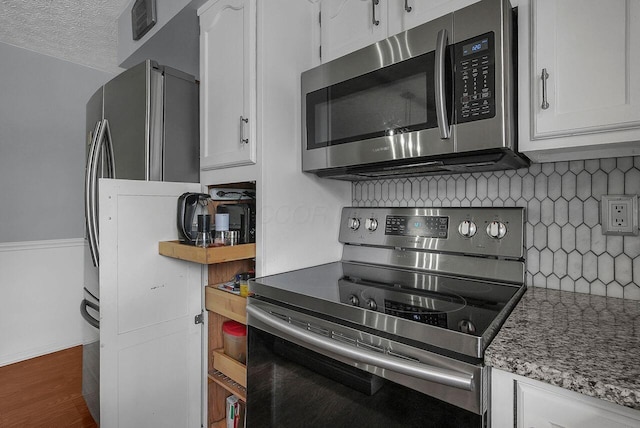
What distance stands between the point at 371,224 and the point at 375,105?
58 centimetres

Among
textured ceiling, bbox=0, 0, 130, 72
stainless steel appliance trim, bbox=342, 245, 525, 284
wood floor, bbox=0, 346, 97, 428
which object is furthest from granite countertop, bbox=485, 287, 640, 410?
textured ceiling, bbox=0, 0, 130, 72

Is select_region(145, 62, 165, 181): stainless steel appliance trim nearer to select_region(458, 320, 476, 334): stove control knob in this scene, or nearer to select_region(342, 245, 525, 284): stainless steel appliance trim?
select_region(342, 245, 525, 284): stainless steel appliance trim

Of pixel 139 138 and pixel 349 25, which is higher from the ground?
pixel 349 25

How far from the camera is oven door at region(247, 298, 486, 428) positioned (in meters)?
0.72

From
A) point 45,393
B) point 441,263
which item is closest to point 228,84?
point 441,263

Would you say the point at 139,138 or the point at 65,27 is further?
the point at 65,27

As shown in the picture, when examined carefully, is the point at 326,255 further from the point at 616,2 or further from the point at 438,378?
the point at 616,2

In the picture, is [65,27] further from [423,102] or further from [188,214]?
[423,102]

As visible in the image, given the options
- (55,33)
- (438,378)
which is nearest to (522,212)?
(438,378)

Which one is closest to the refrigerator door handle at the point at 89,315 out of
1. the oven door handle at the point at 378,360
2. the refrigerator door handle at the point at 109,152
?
the refrigerator door handle at the point at 109,152

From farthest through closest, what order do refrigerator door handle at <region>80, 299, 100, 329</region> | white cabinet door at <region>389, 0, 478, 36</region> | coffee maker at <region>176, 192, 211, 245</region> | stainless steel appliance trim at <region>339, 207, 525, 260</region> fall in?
1. refrigerator door handle at <region>80, 299, 100, 329</region>
2. coffee maker at <region>176, 192, 211, 245</region>
3. stainless steel appliance trim at <region>339, 207, 525, 260</region>
4. white cabinet door at <region>389, 0, 478, 36</region>

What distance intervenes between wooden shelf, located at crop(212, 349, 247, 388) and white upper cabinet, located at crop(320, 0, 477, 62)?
1.37m

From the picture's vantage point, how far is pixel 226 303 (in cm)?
142

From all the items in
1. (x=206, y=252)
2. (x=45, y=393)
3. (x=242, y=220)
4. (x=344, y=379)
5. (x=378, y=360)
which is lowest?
(x=45, y=393)
